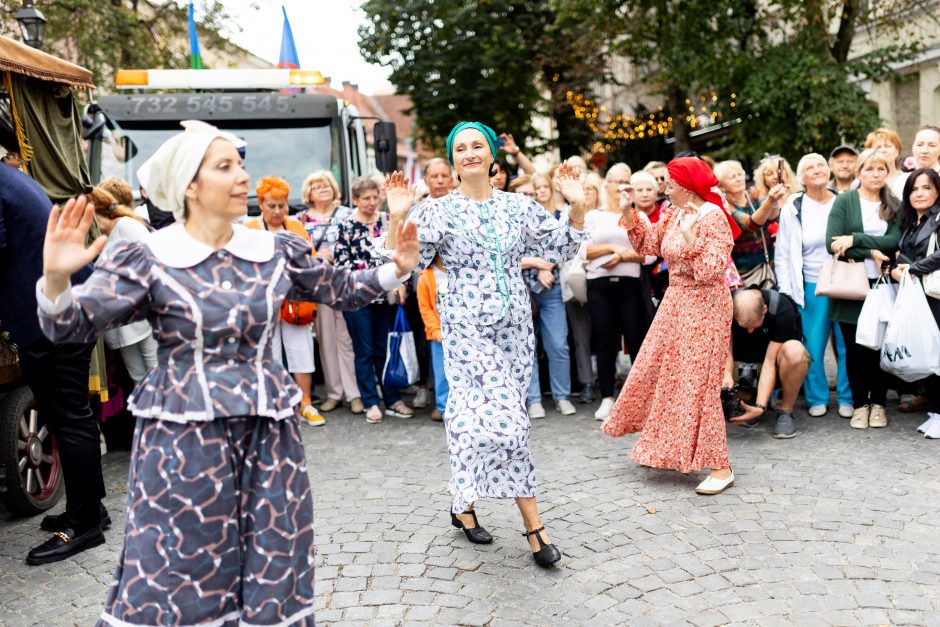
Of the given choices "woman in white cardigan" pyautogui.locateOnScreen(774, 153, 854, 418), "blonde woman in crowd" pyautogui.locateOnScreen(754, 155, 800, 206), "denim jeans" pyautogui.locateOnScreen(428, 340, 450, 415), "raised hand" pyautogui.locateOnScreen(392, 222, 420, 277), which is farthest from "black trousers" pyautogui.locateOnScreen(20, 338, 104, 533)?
"woman in white cardigan" pyautogui.locateOnScreen(774, 153, 854, 418)

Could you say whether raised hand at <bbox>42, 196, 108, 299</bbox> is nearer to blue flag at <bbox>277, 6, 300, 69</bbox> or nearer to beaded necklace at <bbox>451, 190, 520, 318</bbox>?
beaded necklace at <bbox>451, 190, 520, 318</bbox>

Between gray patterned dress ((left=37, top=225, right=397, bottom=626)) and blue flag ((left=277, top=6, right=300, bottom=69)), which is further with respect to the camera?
blue flag ((left=277, top=6, right=300, bottom=69))

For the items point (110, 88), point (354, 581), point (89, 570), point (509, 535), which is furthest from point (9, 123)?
point (110, 88)

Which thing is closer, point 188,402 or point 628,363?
point 188,402

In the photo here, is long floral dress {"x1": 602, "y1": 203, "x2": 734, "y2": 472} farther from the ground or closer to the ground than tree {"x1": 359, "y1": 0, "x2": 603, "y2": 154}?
closer to the ground

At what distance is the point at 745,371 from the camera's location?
24.0ft

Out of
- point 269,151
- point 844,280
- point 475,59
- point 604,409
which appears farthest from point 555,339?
point 475,59

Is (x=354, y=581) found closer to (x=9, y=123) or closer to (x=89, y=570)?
(x=89, y=570)

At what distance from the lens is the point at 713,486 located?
5285 mm

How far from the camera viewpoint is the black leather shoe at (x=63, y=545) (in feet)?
15.0

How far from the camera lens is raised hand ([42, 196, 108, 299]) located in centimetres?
255

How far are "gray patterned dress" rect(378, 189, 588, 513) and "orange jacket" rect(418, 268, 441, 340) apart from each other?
2.53 metres

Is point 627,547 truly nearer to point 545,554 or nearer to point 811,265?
point 545,554

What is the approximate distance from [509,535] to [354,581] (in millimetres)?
941
